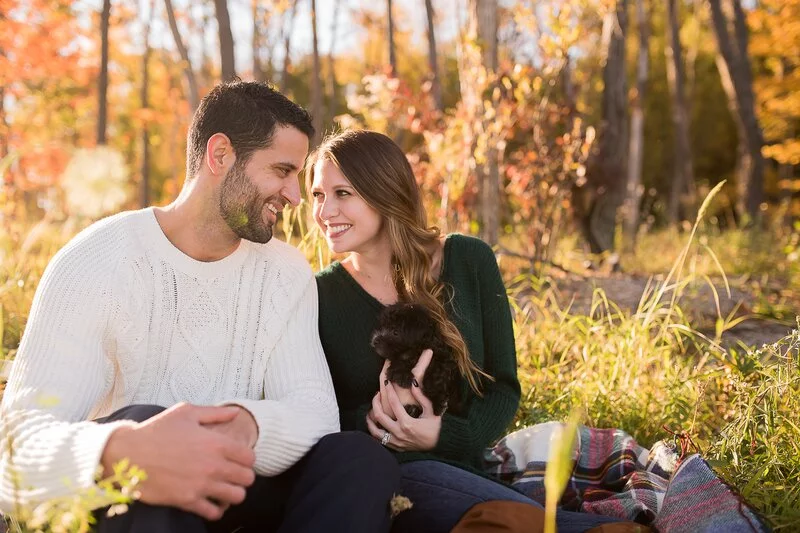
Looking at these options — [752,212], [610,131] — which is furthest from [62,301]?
[752,212]

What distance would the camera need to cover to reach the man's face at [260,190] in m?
2.54

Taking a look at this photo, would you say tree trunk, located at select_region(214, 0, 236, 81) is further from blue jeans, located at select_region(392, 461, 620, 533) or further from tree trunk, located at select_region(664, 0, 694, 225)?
tree trunk, located at select_region(664, 0, 694, 225)

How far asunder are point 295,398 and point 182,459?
2.10 feet

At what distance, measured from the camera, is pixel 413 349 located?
2840 mm

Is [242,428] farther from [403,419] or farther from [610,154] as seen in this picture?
[610,154]

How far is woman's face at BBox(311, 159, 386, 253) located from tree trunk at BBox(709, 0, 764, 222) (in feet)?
30.6

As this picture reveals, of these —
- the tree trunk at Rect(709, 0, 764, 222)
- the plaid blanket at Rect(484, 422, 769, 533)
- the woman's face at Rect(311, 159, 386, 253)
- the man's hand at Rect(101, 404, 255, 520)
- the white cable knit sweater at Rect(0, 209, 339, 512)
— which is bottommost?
the plaid blanket at Rect(484, 422, 769, 533)

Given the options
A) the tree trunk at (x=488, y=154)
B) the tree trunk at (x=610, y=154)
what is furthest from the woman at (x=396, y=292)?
→ the tree trunk at (x=610, y=154)

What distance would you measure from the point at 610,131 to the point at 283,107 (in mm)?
8044

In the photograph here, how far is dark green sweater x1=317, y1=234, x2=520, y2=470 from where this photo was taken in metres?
2.95

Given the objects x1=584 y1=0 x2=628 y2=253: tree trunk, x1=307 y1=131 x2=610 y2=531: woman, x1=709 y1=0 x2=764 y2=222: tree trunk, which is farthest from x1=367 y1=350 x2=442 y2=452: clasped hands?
x1=709 y1=0 x2=764 y2=222: tree trunk

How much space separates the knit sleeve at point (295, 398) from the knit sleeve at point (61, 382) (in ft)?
1.55

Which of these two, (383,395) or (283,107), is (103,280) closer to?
(283,107)

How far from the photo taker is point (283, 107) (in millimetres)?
2645
